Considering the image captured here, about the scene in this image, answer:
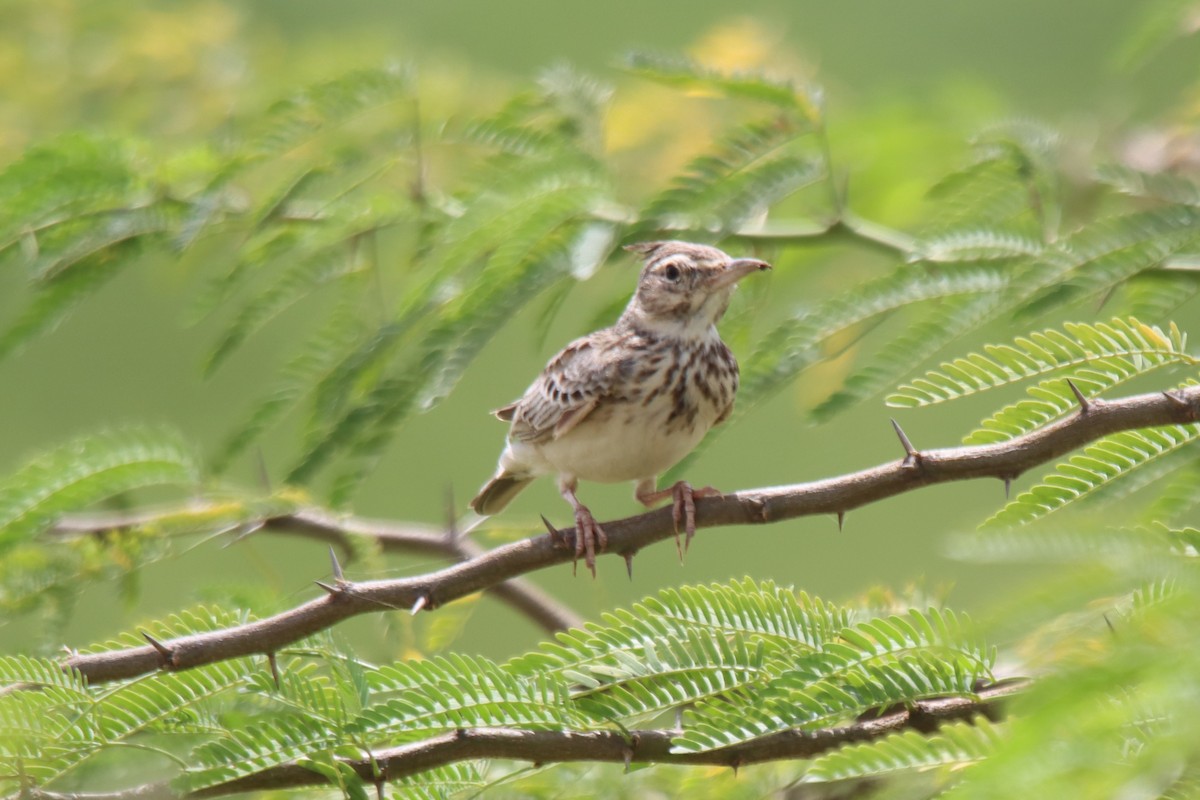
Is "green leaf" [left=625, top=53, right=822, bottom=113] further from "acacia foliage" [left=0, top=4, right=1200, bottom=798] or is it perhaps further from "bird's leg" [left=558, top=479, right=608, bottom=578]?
"bird's leg" [left=558, top=479, right=608, bottom=578]

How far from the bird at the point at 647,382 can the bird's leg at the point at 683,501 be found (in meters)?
0.02

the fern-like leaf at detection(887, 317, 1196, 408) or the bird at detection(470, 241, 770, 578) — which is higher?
the fern-like leaf at detection(887, 317, 1196, 408)

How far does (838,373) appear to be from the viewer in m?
3.83

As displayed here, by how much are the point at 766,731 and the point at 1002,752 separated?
0.75 meters

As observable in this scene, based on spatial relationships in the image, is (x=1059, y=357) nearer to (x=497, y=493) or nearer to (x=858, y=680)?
(x=858, y=680)

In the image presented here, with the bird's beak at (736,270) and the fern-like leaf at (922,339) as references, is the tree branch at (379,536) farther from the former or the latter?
the fern-like leaf at (922,339)

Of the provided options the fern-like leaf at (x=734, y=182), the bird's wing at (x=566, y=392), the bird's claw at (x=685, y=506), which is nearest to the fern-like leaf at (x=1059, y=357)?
the bird's claw at (x=685, y=506)

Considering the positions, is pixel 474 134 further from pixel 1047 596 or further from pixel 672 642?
pixel 1047 596

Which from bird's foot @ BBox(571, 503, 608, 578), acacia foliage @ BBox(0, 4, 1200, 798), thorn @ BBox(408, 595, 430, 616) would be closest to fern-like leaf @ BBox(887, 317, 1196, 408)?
acacia foliage @ BBox(0, 4, 1200, 798)

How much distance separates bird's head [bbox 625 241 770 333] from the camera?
2.97 meters

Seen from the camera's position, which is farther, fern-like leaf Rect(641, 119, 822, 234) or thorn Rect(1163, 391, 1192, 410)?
fern-like leaf Rect(641, 119, 822, 234)

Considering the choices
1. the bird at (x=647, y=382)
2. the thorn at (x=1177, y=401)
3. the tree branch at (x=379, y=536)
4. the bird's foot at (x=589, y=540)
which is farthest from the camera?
the tree branch at (x=379, y=536)

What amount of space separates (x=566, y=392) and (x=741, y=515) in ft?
3.56

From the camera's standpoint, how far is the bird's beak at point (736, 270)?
2738 mm
